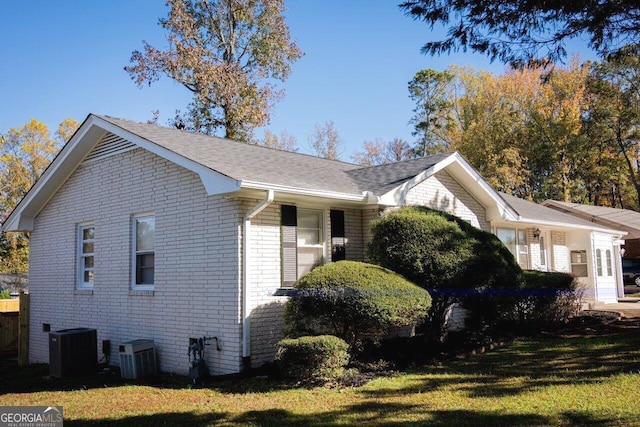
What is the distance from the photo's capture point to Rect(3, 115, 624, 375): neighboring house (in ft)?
30.5

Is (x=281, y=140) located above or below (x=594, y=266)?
above

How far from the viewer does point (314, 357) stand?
26.7 feet

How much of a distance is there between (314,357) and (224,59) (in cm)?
2251

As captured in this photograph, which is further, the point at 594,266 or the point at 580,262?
the point at 580,262

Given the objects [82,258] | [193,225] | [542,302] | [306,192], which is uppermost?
[306,192]

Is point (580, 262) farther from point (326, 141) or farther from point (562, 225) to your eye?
point (326, 141)

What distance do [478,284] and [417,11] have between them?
18.0 ft

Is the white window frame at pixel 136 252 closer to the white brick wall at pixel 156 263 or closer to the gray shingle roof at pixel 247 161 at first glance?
the white brick wall at pixel 156 263

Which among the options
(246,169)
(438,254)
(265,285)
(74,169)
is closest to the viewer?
(265,285)

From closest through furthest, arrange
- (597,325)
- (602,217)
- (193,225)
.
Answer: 1. (193,225)
2. (597,325)
3. (602,217)

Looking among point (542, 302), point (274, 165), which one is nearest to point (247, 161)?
point (274, 165)

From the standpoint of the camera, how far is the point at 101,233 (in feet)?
39.3

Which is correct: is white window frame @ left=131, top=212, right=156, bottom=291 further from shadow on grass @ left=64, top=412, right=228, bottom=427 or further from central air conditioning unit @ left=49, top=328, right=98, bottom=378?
shadow on grass @ left=64, top=412, right=228, bottom=427

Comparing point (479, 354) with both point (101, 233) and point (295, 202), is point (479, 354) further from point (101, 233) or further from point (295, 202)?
point (101, 233)
